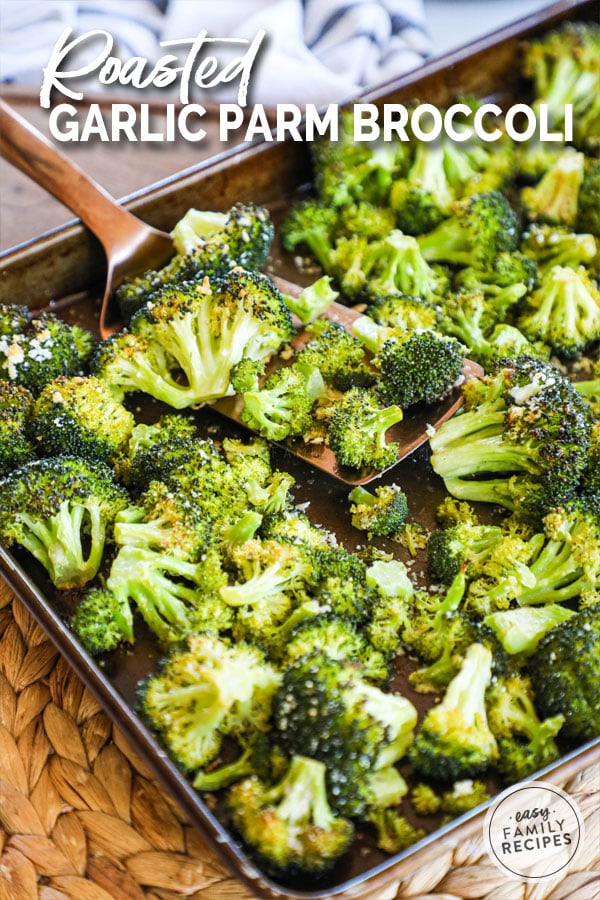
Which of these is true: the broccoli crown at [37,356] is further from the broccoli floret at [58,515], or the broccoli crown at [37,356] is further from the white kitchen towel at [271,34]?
the white kitchen towel at [271,34]

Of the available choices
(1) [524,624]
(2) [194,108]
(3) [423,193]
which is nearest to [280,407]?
(1) [524,624]

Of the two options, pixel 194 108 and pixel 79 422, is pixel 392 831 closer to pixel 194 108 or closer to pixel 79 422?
pixel 79 422

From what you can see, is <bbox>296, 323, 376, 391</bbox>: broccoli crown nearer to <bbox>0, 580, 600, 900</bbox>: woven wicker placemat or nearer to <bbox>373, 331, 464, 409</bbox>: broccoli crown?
<bbox>373, 331, 464, 409</bbox>: broccoli crown

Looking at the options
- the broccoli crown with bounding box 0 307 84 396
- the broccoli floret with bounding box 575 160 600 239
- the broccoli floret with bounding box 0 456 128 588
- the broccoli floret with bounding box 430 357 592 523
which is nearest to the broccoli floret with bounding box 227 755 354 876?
the broccoli floret with bounding box 0 456 128 588

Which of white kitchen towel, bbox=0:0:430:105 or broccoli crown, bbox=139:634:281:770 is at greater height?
white kitchen towel, bbox=0:0:430:105

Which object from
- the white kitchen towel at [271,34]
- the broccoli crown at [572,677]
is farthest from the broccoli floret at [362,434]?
the white kitchen towel at [271,34]

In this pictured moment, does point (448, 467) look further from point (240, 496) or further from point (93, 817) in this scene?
point (93, 817)
